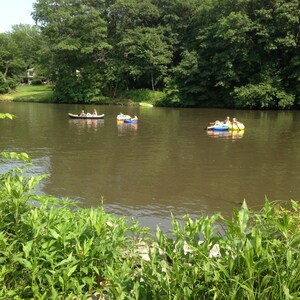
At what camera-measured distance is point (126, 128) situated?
2664cm

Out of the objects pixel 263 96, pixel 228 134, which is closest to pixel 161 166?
pixel 228 134

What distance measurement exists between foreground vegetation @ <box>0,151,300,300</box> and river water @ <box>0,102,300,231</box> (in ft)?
3.21

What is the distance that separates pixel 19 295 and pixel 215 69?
44.7 meters

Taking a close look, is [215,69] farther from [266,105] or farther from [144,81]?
[144,81]

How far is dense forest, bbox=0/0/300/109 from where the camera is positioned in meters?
41.0

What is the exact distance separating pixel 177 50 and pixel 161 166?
130 feet

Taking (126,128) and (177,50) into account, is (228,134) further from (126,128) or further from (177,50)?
(177,50)

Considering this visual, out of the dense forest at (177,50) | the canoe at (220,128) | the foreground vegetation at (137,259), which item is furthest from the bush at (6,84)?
the foreground vegetation at (137,259)

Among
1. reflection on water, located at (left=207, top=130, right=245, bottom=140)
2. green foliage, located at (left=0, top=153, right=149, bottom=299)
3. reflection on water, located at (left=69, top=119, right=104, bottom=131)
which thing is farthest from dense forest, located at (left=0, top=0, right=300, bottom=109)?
green foliage, located at (left=0, top=153, right=149, bottom=299)

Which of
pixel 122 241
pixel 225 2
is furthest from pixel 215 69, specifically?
pixel 122 241

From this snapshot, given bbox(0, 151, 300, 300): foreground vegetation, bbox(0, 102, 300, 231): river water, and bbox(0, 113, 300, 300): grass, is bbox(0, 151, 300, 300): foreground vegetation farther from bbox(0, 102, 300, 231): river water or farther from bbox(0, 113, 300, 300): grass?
bbox(0, 102, 300, 231): river water

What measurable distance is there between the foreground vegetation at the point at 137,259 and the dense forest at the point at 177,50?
39.2 metres

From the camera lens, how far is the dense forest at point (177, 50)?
135 feet

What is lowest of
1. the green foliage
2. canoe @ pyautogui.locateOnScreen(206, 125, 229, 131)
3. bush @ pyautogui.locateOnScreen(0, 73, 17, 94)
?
canoe @ pyautogui.locateOnScreen(206, 125, 229, 131)
